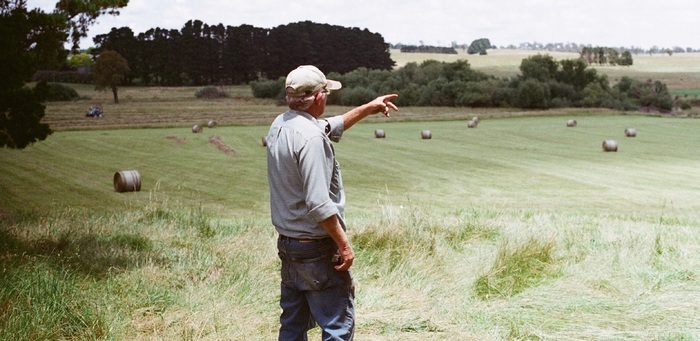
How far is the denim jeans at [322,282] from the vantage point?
4062mm

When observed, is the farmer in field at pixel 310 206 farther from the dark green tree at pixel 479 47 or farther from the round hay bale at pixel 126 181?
the dark green tree at pixel 479 47

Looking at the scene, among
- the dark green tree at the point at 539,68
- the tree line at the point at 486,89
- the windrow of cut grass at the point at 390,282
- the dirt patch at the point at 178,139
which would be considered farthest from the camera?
the dark green tree at the point at 539,68

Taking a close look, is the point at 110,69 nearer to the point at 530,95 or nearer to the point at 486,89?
the point at 486,89

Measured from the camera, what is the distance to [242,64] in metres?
60.3

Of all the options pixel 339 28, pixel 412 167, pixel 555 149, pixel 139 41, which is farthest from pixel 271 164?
pixel 339 28

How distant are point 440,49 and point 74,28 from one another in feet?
395

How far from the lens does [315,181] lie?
3842 millimetres

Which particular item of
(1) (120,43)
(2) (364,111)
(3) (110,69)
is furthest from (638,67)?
(2) (364,111)

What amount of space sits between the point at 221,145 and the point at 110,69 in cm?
2638

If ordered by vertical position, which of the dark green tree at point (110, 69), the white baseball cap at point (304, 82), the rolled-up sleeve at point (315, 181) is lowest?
the rolled-up sleeve at point (315, 181)

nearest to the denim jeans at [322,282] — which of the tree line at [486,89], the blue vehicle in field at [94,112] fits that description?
the blue vehicle in field at [94,112]

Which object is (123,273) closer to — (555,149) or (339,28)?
(555,149)

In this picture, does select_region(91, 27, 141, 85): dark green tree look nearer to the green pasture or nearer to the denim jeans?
the green pasture

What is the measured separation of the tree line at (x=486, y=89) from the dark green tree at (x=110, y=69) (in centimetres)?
1030
